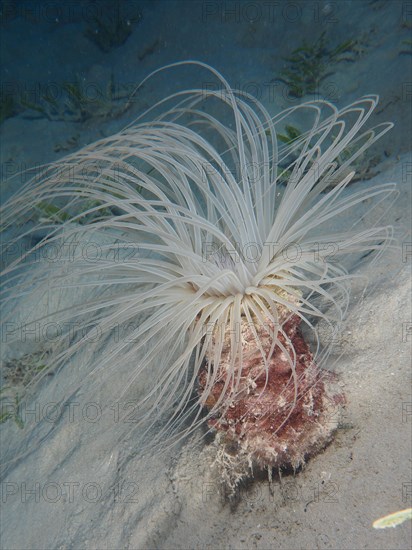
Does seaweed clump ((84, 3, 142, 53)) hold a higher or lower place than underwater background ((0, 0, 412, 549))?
higher

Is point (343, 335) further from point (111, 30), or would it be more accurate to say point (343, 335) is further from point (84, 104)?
point (111, 30)

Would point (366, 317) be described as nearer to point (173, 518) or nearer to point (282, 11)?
point (173, 518)

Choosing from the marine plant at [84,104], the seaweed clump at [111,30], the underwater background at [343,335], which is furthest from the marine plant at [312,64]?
the seaweed clump at [111,30]

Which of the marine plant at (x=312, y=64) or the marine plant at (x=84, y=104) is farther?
the marine plant at (x=84, y=104)

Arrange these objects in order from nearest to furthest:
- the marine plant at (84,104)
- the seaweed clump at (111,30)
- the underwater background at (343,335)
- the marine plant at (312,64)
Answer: the underwater background at (343,335)
the marine plant at (312,64)
the marine plant at (84,104)
the seaweed clump at (111,30)

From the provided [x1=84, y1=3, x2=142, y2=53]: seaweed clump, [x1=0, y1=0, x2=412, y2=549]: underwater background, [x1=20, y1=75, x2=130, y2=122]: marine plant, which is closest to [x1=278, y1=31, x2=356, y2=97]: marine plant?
[x1=0, y1=0, x2=412, y2=549]: underwater background

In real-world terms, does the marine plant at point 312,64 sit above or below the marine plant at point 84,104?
below

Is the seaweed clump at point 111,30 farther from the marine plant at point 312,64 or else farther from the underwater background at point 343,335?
the marine plant at point 312,64

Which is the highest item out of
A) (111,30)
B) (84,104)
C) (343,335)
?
(111,30)

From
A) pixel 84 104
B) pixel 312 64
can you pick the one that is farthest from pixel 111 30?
pixel 312 64

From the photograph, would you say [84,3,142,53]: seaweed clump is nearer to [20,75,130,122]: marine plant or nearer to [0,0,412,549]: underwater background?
[0,0,412,549]: underwater background

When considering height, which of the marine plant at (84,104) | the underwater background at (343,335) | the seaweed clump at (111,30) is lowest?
the underwater background at (343,335)

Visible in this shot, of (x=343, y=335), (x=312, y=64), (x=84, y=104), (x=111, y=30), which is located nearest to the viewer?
(x=343, y=335)
